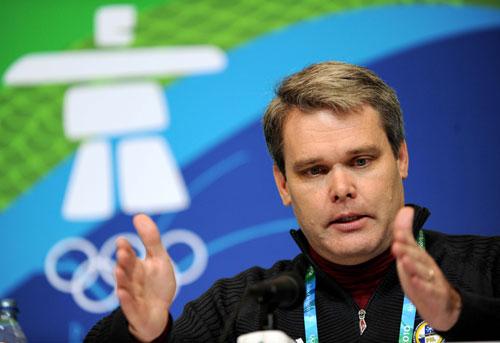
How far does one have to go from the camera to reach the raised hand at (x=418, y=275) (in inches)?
64.2

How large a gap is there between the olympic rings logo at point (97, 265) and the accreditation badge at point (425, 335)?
1331mm

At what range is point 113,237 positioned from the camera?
10.9 feet

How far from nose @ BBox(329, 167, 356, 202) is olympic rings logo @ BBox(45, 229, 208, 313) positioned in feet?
4.05

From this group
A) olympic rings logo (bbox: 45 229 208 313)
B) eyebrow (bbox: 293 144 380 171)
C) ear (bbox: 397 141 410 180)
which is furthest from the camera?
olympic rings logo (bbox: 45 229 208 313)

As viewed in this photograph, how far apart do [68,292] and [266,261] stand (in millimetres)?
868

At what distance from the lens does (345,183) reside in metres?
2.15

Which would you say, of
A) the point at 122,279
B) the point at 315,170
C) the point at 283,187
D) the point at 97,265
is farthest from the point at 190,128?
the point at 122,279

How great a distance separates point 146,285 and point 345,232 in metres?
0.61

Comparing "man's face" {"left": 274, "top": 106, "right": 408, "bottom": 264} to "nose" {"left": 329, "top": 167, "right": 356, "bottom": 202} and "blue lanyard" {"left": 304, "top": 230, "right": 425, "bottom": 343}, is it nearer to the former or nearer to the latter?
"nose" {"left": 329, "top": 167, "right": 356, "bottom": 202}

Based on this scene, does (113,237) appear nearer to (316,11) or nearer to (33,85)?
(33,85)

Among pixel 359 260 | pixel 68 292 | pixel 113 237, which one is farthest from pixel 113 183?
pixel 359 260

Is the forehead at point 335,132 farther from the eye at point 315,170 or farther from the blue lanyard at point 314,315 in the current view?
the blue lanyard at point 314,315

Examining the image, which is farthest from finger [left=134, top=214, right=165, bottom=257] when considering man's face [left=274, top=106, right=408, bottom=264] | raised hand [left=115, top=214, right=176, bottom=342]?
man's face [left=274, top=106, right=408, bottom=264]

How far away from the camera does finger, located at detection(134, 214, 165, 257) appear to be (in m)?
1.91
